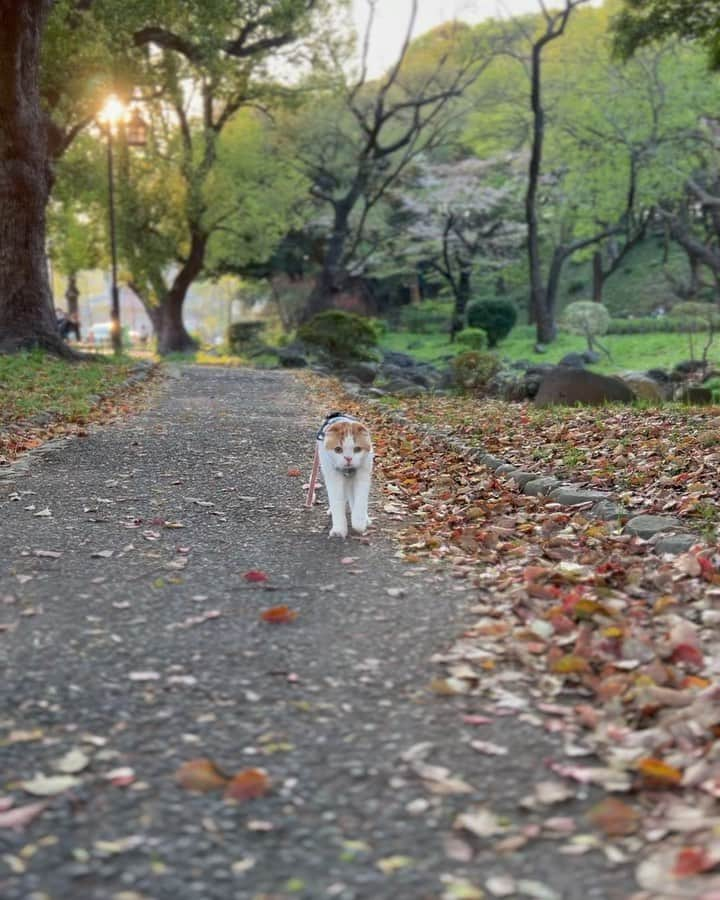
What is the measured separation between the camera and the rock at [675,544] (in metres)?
4.34

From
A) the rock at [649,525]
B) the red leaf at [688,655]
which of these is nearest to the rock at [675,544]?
the rock at [649,525]

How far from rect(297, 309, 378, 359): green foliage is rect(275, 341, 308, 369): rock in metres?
0.71

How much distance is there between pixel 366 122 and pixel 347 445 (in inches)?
1081

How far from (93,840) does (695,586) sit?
2.70 meters

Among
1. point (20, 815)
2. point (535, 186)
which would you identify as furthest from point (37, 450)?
point (535, 186)

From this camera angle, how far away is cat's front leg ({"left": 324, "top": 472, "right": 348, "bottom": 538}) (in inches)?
192

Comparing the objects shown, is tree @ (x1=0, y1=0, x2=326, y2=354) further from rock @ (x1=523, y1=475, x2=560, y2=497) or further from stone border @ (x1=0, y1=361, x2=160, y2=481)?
rock @ (x1=523, y1=475, x2=560, y2=497)

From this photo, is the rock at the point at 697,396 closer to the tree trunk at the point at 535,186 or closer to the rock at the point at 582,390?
the rock at the point at 582,390

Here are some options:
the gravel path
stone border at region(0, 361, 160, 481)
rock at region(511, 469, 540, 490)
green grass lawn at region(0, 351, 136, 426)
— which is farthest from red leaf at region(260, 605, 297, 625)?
green grass lawn at region(0, 351, 136, 426)

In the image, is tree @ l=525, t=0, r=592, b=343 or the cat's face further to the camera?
tree @ l=525, t=0, r=592, b=343

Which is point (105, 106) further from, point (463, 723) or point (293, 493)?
point (463, 723)

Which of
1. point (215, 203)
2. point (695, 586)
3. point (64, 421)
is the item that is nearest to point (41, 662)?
point (695, 586)

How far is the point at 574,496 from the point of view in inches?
219

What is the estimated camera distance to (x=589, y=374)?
39.1 feet
